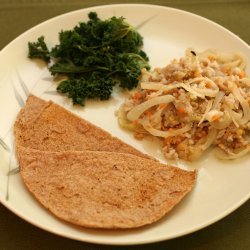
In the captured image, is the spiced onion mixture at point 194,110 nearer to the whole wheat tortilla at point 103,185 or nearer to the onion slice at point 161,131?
the onion slice at point 161,131

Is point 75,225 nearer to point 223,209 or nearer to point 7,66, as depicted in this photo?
point 223,209

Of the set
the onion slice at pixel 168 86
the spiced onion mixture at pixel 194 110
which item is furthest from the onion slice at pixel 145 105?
the onion slice at pixel 168 86

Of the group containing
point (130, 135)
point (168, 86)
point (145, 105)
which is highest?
point (168, 86)

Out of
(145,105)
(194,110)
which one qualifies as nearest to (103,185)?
(145,105)

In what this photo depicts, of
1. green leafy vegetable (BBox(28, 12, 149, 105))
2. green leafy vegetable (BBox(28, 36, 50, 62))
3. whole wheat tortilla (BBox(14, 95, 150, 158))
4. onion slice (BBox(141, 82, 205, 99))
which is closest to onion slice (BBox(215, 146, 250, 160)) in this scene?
onion slice (BBox(141, 82, 205, 99))

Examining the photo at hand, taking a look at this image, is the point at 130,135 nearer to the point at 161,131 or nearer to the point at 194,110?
the point at 161,131

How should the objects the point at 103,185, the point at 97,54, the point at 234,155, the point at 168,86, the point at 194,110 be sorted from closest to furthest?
the point at 103,185 < the point at 234,155 < the point at 194,110 < the point at 168,86 < the point at 97,54

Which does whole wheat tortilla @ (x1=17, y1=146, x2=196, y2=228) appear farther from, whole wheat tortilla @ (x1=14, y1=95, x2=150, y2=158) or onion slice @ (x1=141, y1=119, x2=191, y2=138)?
onion slice @ (x1=141, y1=119, x2=191, y2=138)
